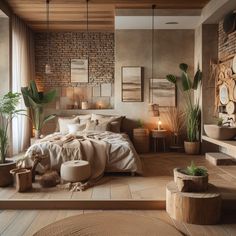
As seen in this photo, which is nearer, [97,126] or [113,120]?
[97,126]

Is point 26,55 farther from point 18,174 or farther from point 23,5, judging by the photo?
point 18,174

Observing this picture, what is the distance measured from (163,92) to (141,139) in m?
1.40

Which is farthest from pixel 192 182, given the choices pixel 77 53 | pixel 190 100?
pixel 77 53

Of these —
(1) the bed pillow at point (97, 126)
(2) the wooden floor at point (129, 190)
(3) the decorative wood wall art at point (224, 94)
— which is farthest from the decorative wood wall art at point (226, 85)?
(1) the bed pillow at point (97, 126)

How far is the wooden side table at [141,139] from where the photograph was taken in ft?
23.4

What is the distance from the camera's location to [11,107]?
4605mm

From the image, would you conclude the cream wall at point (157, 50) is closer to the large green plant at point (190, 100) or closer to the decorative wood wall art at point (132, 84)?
the decorative wood wall art at point (132, 84)

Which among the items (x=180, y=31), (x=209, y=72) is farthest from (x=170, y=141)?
(x=180, y=31)

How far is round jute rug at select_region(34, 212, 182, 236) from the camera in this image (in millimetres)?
2934

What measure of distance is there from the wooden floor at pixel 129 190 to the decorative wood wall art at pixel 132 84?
2514mm

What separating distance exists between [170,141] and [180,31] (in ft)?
9.56

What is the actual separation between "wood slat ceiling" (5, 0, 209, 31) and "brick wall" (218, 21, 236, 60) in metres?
0.79

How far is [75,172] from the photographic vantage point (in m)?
4.29

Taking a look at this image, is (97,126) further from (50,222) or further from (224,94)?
(50,222)
